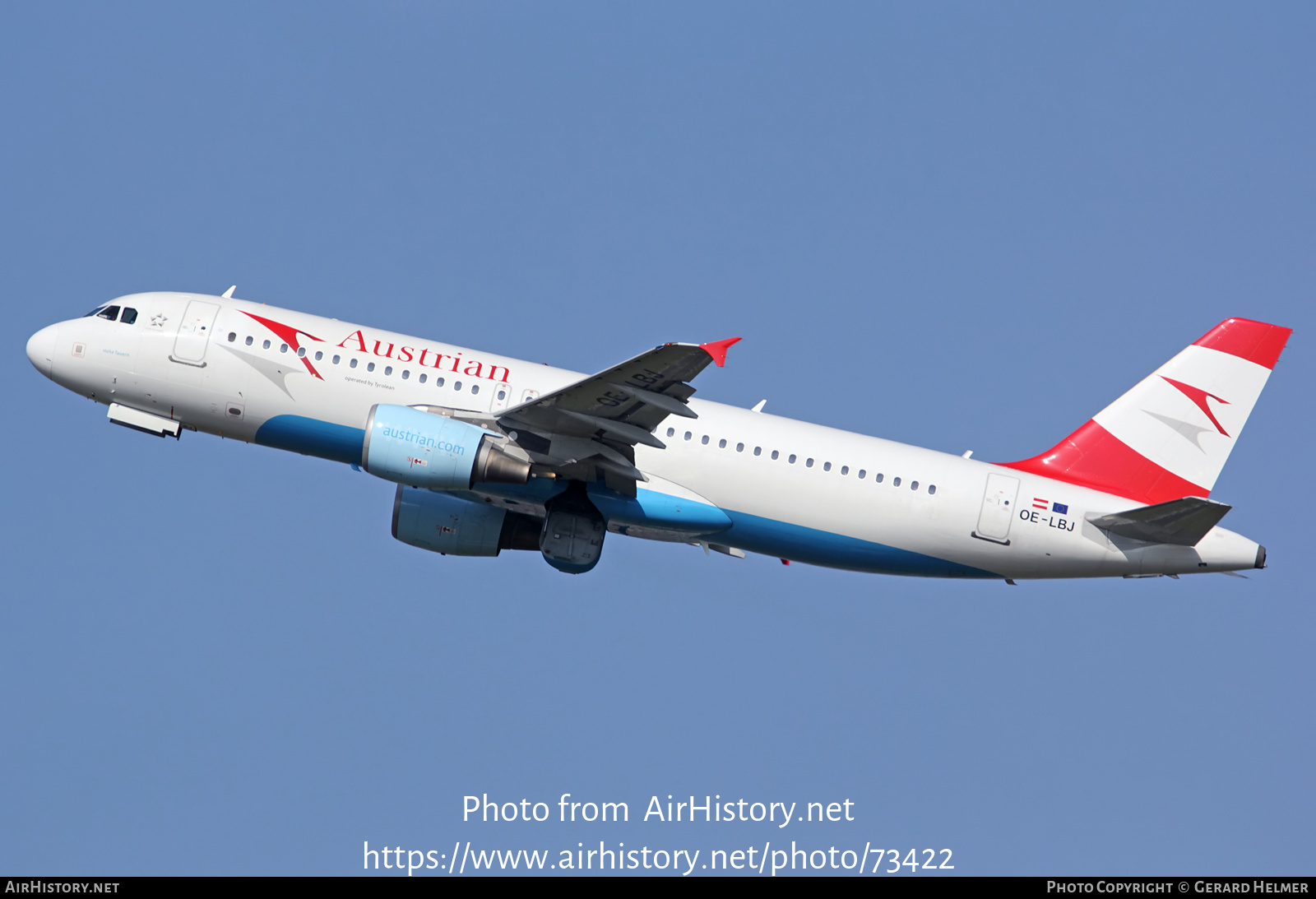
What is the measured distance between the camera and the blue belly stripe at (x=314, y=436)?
3253 centimetres

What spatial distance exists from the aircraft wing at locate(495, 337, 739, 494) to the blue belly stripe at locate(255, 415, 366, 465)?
418 cm

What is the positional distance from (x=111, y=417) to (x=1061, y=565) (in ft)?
82.5

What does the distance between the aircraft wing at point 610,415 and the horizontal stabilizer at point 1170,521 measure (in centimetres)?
1189

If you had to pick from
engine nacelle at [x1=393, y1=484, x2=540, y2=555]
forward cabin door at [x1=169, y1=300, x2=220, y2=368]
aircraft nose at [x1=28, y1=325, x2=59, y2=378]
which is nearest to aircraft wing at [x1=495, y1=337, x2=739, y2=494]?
engine nacelle at [x1=393, y1=484, x2=540, y2=555]

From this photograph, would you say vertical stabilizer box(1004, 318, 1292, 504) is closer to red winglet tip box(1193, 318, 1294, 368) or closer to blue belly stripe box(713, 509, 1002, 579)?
red winglet tip box(1193, 318, 1294, 368)

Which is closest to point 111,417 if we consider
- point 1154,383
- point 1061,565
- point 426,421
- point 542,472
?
point 426,421

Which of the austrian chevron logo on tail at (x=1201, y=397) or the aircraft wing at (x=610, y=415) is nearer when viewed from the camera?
the aircraft wing at (x=610, y=415)

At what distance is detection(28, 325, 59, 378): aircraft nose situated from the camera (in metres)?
34.2

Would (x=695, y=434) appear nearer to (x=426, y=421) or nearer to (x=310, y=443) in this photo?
(x=426, y=421)

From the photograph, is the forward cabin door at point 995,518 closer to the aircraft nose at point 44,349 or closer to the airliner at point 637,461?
the airliner at point 637,461

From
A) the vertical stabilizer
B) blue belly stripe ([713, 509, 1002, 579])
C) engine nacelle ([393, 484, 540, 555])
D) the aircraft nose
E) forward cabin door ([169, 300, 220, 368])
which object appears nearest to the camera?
blue belly stripe ([713, 509, 1002, 579])

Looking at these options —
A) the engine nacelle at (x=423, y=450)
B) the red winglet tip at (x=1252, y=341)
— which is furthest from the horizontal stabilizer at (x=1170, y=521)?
the engine nacelle at (x=423, y=450)

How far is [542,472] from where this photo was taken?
32.2 meters
